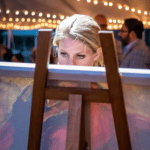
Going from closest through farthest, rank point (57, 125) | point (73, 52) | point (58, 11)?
point (57, 125) < point (73, 52) < point (58, 11)

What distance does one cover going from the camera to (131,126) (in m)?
0.68

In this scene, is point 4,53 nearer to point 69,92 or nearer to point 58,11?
point 58,11

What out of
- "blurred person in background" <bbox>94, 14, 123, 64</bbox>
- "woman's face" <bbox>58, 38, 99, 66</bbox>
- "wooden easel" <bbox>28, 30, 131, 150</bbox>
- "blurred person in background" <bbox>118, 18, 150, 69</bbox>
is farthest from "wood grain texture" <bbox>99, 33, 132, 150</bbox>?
"blurred person in background" <bbox>94, 14, 123, 64</bbox>

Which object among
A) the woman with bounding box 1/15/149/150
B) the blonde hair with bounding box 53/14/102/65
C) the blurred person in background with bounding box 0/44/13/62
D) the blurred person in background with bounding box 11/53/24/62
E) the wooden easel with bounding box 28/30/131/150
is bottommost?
the blurred person in background with bounding box 11/53/24/62

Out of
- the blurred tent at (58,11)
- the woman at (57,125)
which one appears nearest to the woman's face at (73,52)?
the woman at (57,125)

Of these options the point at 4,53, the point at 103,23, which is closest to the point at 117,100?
the point at 103,23

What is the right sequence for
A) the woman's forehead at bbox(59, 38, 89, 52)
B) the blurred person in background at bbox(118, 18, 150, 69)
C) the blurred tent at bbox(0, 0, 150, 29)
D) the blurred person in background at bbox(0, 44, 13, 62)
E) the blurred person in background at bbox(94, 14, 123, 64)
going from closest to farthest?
the woman's forehead at bbox(59, 38, 89, 52) < the blurred person in background at bbox(118, 18, 150, 69) < the blurred person in background at bbox(94, 14, 123, 64) < the blurred tent at bbox(0, 0, 150, 29) < the blurred person in background at bbox(0, 44, 13, 62)

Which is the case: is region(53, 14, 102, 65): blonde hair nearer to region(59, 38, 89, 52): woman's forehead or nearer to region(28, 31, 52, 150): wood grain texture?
region(59, 38, 89, 52): woman's forehead

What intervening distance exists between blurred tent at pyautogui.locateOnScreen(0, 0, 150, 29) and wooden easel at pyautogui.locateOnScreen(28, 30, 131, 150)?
1.46 m

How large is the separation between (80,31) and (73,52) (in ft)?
0.35

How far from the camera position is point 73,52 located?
0.97 m

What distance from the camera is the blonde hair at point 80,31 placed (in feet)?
3.22

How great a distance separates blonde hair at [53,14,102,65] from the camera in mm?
981

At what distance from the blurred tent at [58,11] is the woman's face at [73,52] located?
109cm
